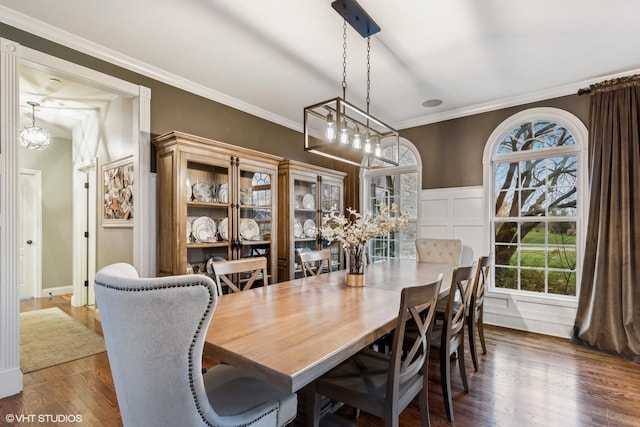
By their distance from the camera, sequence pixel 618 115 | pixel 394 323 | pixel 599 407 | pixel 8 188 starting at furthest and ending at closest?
pixel 618 115
pixel 8 188
pixel 599 407
pixel 394 323

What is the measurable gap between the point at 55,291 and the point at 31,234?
1.03m

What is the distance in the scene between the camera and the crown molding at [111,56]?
2.28 meters

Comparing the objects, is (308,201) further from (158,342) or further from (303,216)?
(158,342)

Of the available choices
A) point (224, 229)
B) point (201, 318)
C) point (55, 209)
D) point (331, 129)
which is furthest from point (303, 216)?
point (55, 209)

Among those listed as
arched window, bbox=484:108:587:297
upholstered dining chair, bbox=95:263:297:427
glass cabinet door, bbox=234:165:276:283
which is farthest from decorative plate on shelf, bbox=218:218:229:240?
arched window, bbox=484:108:587:297

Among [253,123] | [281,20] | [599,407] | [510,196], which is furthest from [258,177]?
[599,407]

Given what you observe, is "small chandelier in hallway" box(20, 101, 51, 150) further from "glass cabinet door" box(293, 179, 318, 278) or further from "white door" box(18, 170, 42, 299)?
"glass cabinet door" box(293, 179, 318, 278)

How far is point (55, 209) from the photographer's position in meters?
5.41

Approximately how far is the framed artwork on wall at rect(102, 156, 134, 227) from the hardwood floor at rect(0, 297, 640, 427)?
1446 mm

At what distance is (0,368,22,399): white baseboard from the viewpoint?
7.34 ft

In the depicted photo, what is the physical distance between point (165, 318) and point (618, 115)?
169 inches

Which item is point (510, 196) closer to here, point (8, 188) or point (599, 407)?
point (599, 407)

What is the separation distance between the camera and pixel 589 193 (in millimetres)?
3311

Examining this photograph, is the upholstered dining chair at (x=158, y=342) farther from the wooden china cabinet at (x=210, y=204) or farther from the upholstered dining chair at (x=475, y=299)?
the upholstered dining chair at (x=475, y=299)
